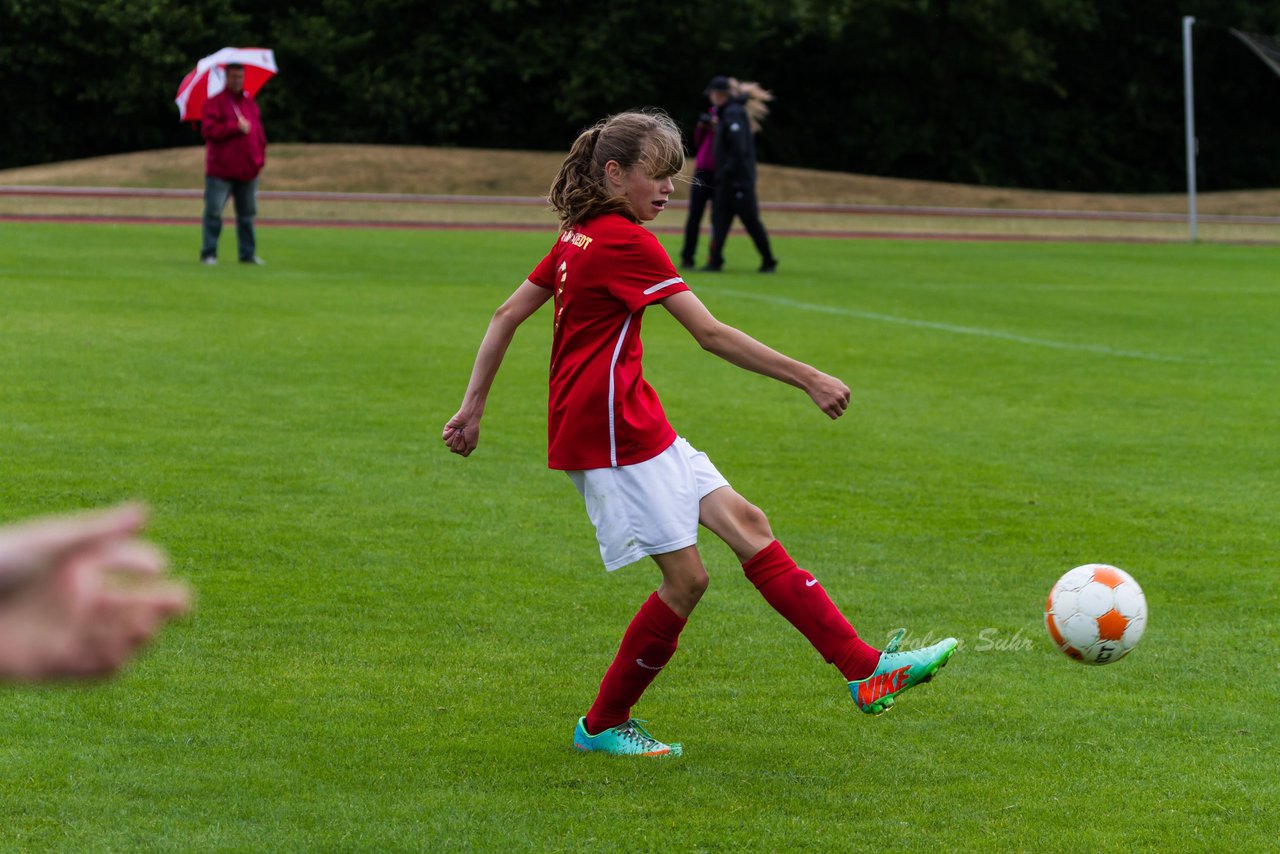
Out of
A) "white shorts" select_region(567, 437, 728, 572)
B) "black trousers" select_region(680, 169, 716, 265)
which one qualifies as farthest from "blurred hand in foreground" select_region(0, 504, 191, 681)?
"black trousers" select_region(680, 169, 716, 265)

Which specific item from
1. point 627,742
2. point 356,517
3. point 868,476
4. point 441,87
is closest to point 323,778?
point 627,742

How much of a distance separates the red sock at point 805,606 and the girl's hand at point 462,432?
2.86ft

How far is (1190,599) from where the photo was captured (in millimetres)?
6246

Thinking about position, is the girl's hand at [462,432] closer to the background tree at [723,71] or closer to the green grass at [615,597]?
the green grass at [615,597]

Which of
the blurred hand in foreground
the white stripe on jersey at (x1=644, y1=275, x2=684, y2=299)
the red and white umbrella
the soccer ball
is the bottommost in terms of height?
the soccer ball

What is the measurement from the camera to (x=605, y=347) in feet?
14.6

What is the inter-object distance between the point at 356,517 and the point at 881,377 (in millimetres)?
5746

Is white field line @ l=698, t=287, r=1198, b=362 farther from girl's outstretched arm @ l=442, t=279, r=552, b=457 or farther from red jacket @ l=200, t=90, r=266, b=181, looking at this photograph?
girl's outstretched arm @ l=442, t=279, r=552, b=457

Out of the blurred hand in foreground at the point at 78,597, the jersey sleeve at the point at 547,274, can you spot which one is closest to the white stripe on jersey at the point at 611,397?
the jersey sleeve at the point at 547,274

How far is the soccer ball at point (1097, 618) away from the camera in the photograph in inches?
197

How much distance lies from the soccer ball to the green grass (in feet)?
0.51

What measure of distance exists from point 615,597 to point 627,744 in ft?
5.51

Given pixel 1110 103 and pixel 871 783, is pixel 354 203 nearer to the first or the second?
pixel 1110 103

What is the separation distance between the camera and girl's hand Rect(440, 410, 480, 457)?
15.5 ft
